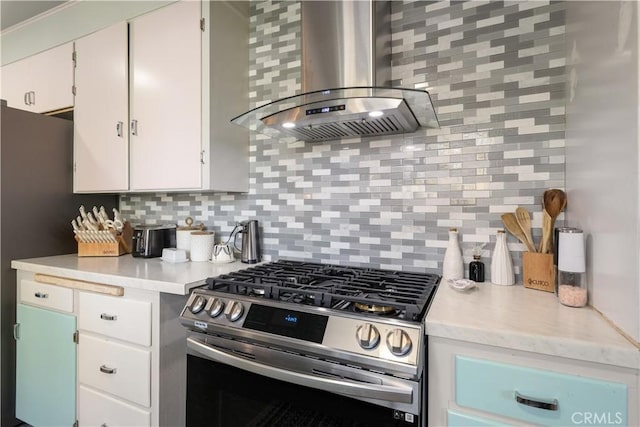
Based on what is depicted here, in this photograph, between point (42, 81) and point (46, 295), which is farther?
point (42, 81)

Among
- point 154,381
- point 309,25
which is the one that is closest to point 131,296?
point 154,381

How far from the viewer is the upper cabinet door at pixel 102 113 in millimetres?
1885

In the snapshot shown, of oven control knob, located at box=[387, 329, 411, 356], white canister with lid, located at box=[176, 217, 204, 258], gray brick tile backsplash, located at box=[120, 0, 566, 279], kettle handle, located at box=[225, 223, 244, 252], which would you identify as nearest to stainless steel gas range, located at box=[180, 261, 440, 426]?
oven control knob, located at box=[387, 329, 411, 356]

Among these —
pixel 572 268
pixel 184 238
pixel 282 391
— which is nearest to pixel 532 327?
pixel 572 268

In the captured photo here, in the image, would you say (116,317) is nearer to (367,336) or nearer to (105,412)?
(105,412)

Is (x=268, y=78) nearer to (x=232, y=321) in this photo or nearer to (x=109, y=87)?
(x=109, y=87)

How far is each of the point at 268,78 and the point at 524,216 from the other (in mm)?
1495

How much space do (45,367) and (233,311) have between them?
4.52 feet

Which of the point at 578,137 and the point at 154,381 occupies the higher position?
the point at 578,137


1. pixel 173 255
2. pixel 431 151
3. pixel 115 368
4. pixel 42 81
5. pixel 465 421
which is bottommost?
pixel 115 368

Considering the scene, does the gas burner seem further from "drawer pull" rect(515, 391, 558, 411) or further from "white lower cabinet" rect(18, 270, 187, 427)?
"white lower cabinet" rect(18, 270, 187, 427)

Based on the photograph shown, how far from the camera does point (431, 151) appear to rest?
4.82 feet

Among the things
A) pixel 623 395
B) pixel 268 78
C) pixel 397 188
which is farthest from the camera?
pixel 268 78

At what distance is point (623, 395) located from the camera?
73 cm
